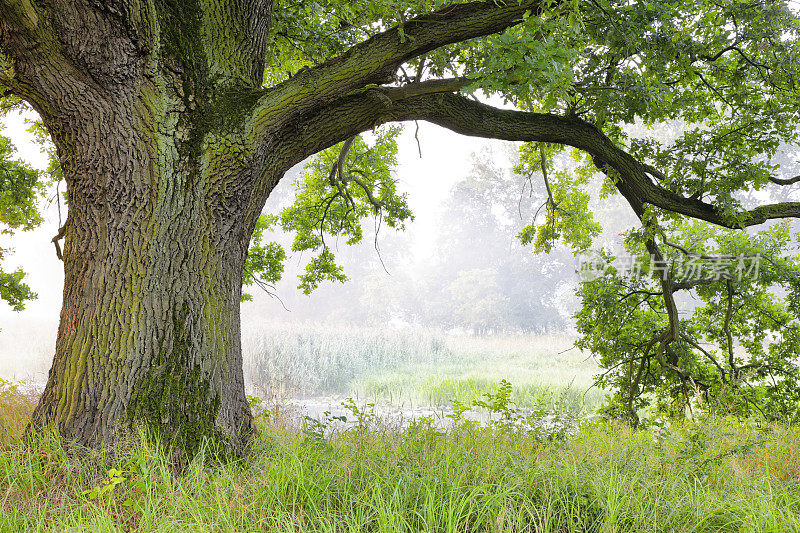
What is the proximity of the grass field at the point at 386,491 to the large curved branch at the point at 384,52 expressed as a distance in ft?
7.66

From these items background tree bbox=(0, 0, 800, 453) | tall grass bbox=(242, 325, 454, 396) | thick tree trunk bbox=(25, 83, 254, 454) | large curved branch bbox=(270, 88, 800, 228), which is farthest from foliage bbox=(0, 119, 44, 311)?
tall grass bbox=(242, 325, 454, 396)

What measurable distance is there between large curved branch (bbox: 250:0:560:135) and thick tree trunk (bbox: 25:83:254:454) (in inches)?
20.7

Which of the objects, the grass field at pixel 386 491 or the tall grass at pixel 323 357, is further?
the tall grass at pixel 323 357

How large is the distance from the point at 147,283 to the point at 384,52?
2231 millimetres

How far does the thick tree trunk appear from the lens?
322cm

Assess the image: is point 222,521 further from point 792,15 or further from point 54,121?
point 792,15

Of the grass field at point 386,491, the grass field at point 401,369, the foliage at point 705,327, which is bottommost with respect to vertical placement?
the grass field at point 401,369

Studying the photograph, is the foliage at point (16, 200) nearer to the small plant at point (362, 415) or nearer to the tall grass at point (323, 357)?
the small plant at point (362, 415)

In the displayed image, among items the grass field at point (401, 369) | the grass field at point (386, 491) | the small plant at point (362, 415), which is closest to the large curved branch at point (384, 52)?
the grass field at point (386, 491)

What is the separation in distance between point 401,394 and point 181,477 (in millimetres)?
9320

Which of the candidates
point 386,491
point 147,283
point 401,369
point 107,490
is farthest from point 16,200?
point 401,369

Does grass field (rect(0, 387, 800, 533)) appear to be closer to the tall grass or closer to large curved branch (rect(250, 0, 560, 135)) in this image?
large curved branch (rect(250, 0, 560, 135))

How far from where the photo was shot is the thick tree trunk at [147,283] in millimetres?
3217

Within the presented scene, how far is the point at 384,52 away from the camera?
3.63 m
